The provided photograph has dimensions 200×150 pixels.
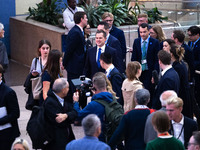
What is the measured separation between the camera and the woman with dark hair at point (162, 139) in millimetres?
5277

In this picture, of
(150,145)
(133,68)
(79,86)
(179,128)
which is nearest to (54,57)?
(79,86)

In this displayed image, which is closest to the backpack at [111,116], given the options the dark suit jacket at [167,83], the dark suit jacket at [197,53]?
the dark suit jacket at [167,83]

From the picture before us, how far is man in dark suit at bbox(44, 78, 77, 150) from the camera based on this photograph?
21.3 ft

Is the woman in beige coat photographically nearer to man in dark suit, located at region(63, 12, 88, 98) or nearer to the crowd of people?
the crowd of people

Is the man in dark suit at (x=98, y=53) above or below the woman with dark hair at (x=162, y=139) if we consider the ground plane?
Result: above

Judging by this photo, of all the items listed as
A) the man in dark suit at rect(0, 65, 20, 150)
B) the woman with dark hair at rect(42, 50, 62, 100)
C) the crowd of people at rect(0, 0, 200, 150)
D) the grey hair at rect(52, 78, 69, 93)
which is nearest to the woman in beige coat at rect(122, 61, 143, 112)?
the crowd of people at rect(0, 0, 200, 150)

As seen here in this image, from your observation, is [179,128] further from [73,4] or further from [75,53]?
[73,4]

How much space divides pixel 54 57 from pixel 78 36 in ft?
6.25

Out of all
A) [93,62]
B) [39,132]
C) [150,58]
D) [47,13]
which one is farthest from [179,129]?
[47,13]

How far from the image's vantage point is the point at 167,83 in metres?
7.55

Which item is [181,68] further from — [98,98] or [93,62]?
[98,98]

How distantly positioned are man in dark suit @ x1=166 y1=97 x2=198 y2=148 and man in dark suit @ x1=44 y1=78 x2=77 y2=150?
135cm

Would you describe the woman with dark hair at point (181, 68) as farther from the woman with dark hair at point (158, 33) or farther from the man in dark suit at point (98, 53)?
the woman with dark hair at point (158, 33)

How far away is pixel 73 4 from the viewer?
12172 mm
